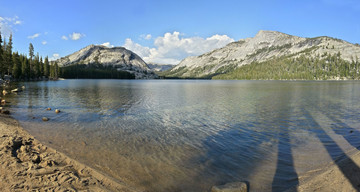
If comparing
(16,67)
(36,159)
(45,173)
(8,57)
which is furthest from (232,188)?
(16,67)

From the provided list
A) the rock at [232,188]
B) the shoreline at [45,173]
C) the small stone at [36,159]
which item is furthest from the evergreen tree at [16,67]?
the rock at [232,188]

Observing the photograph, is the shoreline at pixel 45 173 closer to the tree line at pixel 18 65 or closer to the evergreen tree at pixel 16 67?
the tree line at pixel 18 65

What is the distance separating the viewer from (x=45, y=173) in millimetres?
9344

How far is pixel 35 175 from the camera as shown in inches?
354

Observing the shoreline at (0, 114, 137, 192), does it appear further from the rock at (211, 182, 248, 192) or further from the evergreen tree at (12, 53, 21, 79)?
the evergreen tree at (12, 53, 21, 79)

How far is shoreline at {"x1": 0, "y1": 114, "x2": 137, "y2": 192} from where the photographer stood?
8.23 meters

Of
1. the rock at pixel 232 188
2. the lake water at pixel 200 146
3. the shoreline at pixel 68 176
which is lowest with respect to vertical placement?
the lake water at pixel 200 146

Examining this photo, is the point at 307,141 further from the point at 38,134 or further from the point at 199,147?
the point at 38,134

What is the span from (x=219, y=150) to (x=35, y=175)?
36.8ft

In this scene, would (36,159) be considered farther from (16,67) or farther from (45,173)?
(16,67)

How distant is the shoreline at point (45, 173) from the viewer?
823 centimetres

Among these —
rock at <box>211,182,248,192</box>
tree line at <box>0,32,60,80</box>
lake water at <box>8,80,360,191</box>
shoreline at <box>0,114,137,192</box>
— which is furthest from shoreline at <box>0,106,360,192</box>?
tree line at <box>0,32,60,80</box>

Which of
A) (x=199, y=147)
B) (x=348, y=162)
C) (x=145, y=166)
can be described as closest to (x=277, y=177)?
(x=348, y=162)

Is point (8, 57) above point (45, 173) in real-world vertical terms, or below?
above
